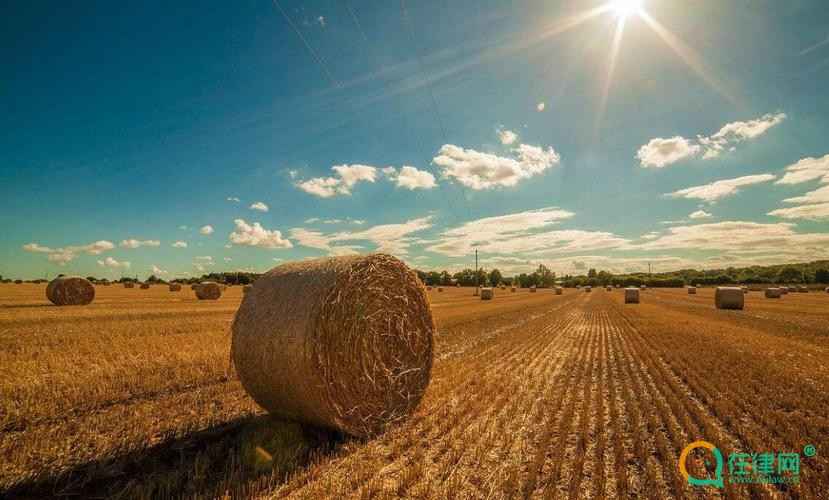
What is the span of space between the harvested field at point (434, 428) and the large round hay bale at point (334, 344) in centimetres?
39

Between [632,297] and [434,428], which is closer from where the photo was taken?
[434,428]

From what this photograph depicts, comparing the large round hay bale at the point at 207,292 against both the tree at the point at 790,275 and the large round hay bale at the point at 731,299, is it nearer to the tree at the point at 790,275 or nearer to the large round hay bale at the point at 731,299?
the large round hay bale at the point at 731,299

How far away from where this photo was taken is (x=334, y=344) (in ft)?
18.1

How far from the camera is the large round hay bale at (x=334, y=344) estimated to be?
5305mm

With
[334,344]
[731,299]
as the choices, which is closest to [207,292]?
[334,344]

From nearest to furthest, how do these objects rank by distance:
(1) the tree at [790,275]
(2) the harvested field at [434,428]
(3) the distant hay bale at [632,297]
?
(2) the harvested field at [434,428], (3) the distant hay bale at [632,297], (1) the tree at [790,275]

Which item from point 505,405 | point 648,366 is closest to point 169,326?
point 505,405

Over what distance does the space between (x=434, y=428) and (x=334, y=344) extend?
1.78 m

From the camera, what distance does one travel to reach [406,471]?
4195 mm

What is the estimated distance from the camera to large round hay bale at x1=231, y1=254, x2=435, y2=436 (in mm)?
5305

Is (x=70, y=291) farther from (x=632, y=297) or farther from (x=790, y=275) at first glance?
(x=790, y=275)

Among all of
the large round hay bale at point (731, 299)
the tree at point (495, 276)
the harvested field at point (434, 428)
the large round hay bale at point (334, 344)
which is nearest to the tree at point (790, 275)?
the tree at point (495, 276)

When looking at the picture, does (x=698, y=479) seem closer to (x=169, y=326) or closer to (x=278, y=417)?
(x=278, y=417)

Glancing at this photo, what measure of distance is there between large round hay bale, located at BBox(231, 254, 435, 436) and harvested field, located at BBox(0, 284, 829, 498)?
0.39 metres
